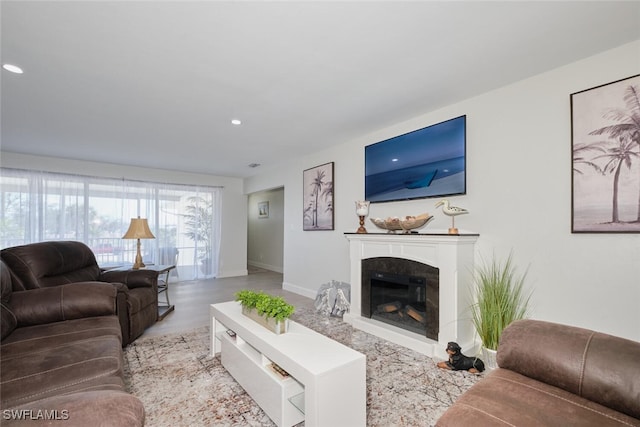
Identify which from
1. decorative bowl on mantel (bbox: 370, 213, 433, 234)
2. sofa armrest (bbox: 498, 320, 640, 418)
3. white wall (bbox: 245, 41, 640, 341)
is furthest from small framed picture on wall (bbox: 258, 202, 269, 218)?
sofa armrest (bbox: 498, 320, 640, 418)

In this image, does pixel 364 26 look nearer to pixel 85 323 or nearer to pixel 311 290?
pixel 85 323

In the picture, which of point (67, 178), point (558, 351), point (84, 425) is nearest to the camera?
point (84, 425)

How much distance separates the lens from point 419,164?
3025mm

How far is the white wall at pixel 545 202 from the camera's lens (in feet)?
6.17

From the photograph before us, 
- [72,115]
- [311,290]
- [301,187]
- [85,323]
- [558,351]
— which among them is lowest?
[311,290]

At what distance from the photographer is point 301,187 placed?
4977mm

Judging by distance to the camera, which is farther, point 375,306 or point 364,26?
point 375,306

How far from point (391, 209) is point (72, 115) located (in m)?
3.61

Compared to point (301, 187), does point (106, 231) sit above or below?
below

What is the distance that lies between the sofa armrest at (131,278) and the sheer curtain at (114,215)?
2403 mm

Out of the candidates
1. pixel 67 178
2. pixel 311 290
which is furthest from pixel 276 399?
pixel 67 178

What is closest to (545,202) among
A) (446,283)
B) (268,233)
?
(446,283)

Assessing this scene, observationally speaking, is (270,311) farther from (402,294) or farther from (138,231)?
(138,231)

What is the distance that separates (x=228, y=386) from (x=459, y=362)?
67.0 inches
